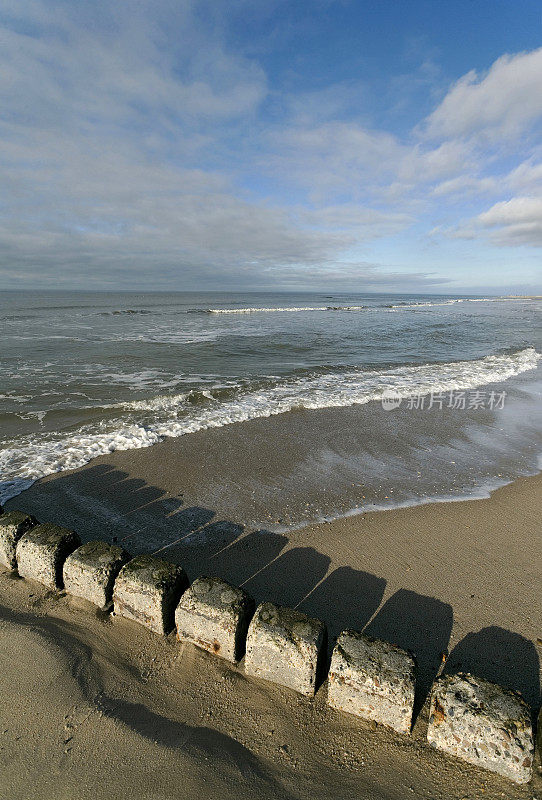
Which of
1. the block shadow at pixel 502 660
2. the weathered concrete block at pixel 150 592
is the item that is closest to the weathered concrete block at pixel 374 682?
the block shadow at pixel 502 660

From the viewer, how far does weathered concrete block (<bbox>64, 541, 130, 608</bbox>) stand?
2.94 meters

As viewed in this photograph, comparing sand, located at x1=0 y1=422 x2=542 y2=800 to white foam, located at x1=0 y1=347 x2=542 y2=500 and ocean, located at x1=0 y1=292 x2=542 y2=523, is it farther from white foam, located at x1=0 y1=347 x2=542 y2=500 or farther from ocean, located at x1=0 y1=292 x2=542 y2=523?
white foam, located at x1=0 y1=347 x2=542 y2=500

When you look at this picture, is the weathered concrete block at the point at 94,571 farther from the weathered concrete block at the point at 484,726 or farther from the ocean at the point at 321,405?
the weathered concrete block at the point at 484,726

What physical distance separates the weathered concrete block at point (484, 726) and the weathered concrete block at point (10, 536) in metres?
3.28

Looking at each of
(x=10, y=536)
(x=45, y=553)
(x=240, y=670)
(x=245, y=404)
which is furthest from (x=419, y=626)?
(x=245, y=404)

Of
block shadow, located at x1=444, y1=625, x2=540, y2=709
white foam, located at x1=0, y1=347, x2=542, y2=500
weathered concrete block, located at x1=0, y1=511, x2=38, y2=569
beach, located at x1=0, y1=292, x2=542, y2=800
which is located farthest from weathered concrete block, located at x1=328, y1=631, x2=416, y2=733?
white foam, located at x1=0, y1=347, x2=542, y2=500

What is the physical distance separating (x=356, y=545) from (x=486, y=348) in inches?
689

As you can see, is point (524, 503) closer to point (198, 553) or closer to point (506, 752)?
point (506, 752)

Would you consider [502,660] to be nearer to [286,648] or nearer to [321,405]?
[286,648]

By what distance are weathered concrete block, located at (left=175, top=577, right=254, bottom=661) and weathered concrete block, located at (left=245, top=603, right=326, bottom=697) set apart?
13cm

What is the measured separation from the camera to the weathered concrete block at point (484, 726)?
6.29 feet

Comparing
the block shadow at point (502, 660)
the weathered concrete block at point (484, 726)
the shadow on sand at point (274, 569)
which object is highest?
the weathered concrete block at point (484, 726)

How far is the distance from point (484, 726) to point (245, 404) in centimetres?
737

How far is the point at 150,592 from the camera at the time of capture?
273 cm
